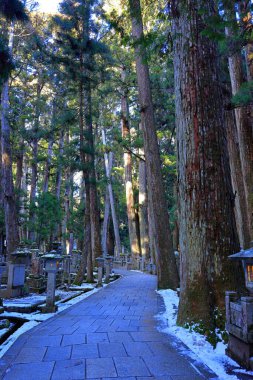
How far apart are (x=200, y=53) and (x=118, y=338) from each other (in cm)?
479

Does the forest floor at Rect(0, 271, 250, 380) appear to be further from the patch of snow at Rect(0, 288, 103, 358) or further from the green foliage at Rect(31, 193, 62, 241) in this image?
the green foliage at Rect(31, 193, 62, 241)

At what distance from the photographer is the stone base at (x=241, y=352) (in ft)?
11.4

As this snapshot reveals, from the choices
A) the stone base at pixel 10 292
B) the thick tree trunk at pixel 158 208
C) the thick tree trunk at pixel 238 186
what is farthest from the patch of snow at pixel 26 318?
the thick tree trunk at pixel 238 186

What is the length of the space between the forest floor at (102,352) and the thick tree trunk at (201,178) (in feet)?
A: 2.99

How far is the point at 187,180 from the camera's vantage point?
5.54 metres

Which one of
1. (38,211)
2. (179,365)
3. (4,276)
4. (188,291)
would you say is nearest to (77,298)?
(4,276)

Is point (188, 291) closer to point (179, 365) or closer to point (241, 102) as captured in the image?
point (179, 365)

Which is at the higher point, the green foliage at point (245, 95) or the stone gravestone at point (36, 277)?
the green foliage at point (245, 95)

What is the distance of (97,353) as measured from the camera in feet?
13.4

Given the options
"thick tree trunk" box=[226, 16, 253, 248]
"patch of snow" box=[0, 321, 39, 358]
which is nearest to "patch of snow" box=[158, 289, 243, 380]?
"patch of snow" box=[0, 321, 39, 358]

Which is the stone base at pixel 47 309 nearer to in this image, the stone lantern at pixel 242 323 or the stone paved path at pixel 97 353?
the stone paved path at pixel 97 353

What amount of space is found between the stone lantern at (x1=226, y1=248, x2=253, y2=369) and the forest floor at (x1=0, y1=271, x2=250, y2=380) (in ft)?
1.19

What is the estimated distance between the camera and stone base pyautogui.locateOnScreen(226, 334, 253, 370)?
347 centimetres

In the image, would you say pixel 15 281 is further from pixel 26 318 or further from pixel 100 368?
pixel 100 368
